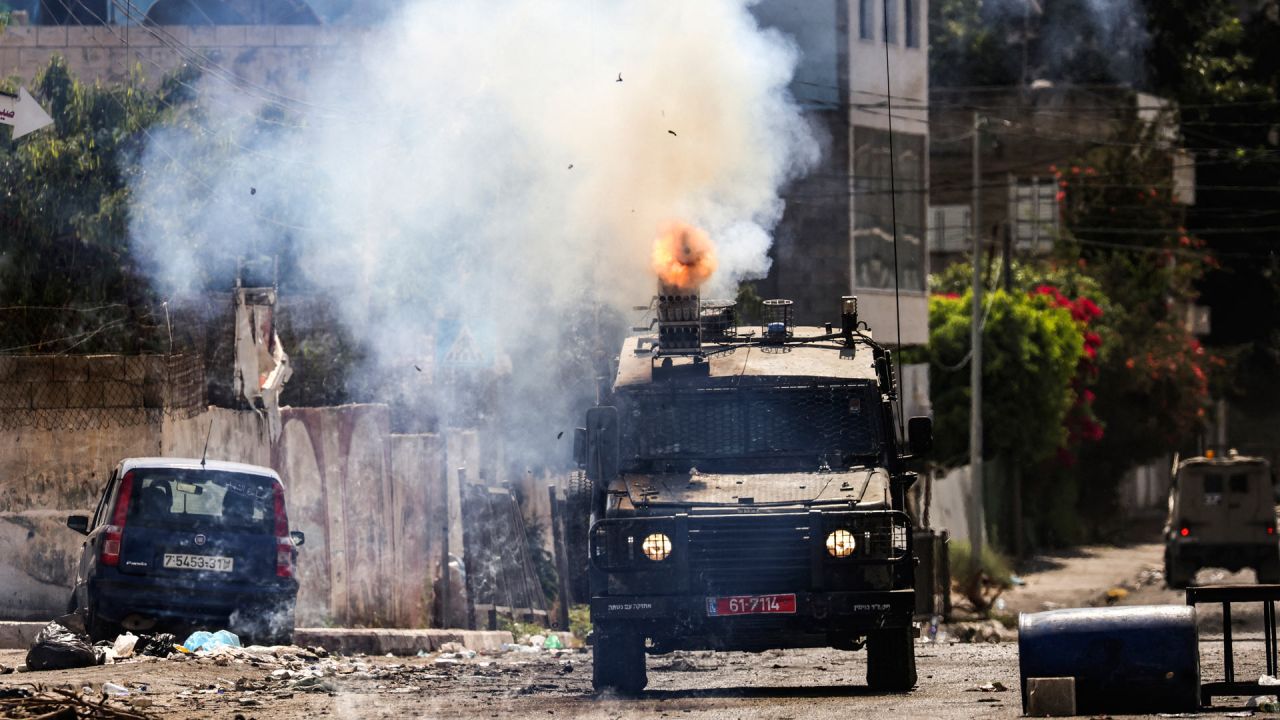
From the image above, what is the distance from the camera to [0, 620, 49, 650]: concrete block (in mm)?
14875

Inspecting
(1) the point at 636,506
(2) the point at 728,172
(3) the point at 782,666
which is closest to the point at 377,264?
(2) the point at 728,172

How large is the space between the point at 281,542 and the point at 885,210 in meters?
16.1

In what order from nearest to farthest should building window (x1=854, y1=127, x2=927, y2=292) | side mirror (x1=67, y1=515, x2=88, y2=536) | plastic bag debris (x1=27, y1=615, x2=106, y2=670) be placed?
plastic bag debris (x1=27, y1=615, x2=106, y2=670), side mirror (x1=67, y1=515, x2=88, y2=536), building window (x1=854, y1=127, x2=927, y2=292)

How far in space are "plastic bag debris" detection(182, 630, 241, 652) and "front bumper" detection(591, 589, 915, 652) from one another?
3.56 meters

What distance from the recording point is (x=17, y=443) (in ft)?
52.0

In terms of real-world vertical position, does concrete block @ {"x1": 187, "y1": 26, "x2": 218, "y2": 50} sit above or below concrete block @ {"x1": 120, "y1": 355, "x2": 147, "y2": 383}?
above

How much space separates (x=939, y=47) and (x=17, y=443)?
87.2 feet

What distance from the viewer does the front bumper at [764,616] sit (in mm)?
11133

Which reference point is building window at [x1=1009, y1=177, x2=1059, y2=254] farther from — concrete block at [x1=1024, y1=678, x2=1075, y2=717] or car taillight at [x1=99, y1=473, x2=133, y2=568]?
concrete block at [x1=1024, y1=678, x2=1075, y2=717]

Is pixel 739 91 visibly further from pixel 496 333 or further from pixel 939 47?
pixel 939 47

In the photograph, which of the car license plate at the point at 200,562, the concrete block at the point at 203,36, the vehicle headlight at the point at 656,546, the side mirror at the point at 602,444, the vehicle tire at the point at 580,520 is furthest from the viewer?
the concrete block at the point at 203,36

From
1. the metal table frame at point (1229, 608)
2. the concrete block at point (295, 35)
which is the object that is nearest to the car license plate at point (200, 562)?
the metal table frame at point (1229, 608)

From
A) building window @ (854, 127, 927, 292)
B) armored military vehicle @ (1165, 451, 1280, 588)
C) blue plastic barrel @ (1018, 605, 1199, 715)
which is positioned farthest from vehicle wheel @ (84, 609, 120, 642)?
armored military vehicle @ (1165, 451, 1280, 588)

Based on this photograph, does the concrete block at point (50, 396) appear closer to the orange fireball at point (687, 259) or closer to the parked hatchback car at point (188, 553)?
the parked hatchback car at point (188, 553)
